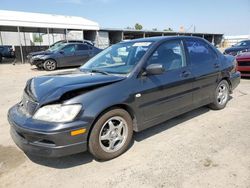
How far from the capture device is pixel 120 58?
154 inches

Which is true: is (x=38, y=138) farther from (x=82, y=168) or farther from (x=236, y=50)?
(x=236, y=50)

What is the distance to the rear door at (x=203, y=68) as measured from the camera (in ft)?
14.0

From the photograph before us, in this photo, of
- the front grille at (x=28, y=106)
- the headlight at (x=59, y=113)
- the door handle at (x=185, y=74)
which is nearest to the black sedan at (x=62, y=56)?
the front grille at (x=28, y=106)

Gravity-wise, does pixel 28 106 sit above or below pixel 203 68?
below

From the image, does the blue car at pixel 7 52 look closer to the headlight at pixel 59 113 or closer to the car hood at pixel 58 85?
the car hood at pixel 58 85

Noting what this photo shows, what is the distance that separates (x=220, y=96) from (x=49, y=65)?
10478 millimetres

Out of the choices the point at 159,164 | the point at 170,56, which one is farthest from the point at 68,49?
the point at 159,164

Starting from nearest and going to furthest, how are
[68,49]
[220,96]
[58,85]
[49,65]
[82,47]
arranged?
[58,85]
[220,96]
[49,65]
[68,49]
[82,47]

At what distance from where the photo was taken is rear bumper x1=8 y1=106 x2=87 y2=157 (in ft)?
Result: 8.61

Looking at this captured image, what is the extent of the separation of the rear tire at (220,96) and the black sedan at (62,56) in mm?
10445

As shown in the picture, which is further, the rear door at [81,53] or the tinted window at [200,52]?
the rear door at [81,53]

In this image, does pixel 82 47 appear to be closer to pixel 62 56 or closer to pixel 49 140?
pixel 62 56

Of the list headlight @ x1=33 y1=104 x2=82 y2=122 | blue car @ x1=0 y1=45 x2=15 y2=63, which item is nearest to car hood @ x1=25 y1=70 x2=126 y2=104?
headlight @ x1=33 y1=104 x2=82 y2=122

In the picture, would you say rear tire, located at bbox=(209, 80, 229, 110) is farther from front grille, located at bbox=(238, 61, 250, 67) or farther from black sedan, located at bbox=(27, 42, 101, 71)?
black sedan, located at bbox=(27, 42, 101, 71)
